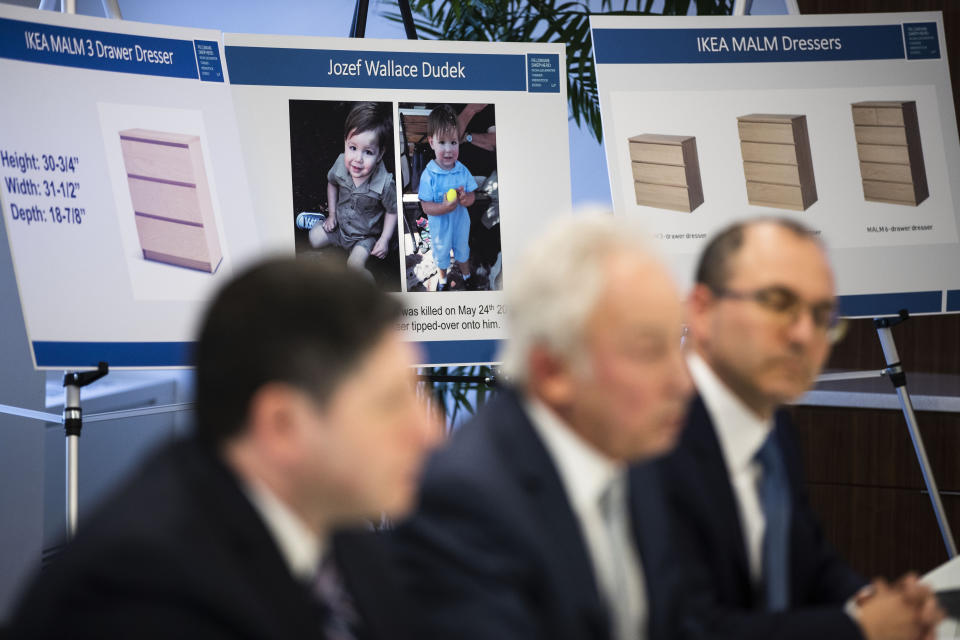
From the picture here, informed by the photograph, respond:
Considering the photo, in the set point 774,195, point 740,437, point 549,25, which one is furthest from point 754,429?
point 549,25

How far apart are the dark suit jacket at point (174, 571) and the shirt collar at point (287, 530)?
0.06 feet

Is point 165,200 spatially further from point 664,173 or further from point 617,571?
point 617,571

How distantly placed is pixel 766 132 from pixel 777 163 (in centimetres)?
11

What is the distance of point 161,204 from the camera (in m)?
2.94

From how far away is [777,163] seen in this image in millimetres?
3396

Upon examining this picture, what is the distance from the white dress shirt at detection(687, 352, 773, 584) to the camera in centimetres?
161

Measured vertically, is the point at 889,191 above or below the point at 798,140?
below

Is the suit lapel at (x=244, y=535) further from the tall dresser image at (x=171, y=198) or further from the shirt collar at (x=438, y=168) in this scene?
the shirt collar at (x=438, y=168)


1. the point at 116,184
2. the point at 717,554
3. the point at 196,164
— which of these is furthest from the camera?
the point at 196,164

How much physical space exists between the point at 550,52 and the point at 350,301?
280 centimetres

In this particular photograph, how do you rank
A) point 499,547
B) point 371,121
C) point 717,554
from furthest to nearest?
point 371,121, point 717,554, point 499,547

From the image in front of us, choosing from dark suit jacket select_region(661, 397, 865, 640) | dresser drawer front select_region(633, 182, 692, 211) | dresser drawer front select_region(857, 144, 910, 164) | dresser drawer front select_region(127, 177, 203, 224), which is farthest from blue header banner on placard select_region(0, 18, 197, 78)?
dresser drawer front select_region(857, 144, 910, 164)

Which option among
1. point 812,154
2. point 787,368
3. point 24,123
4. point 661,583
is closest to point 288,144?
point 24,123

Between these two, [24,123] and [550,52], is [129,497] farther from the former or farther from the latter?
[550,52]
